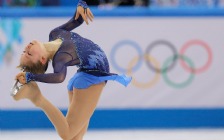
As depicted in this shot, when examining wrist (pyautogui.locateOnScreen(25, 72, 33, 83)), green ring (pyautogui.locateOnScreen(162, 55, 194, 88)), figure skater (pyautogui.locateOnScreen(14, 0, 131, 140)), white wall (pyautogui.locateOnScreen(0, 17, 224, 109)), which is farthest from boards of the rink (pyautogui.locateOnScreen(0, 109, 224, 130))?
wrist (pyautogui.locateOnScreen(25, 72, 33, 83))

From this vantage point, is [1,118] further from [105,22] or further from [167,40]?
[167,40]

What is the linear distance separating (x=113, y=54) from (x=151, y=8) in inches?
26.3

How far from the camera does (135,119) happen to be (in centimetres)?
674

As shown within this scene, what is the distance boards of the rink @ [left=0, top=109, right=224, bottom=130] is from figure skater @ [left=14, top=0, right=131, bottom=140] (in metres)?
2.11

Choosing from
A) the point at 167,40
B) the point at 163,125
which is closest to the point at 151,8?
the point at 167,40

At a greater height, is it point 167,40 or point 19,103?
point 167,40

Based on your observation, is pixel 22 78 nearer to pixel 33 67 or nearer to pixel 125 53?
pixel 33 67

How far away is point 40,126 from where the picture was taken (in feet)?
21.7

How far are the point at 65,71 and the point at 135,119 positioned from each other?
9.12ft

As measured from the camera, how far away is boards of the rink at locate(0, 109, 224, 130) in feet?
21.7

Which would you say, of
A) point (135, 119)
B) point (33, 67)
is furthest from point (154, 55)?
point (33, 67)

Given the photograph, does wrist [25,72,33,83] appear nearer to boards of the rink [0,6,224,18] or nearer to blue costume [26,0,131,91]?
blue costume [26,0,131,91]

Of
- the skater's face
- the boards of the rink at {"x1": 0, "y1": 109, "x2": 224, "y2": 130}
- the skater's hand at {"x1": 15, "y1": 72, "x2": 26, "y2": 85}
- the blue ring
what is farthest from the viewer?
the blue ring

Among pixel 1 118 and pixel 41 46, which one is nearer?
pixel 41 46
